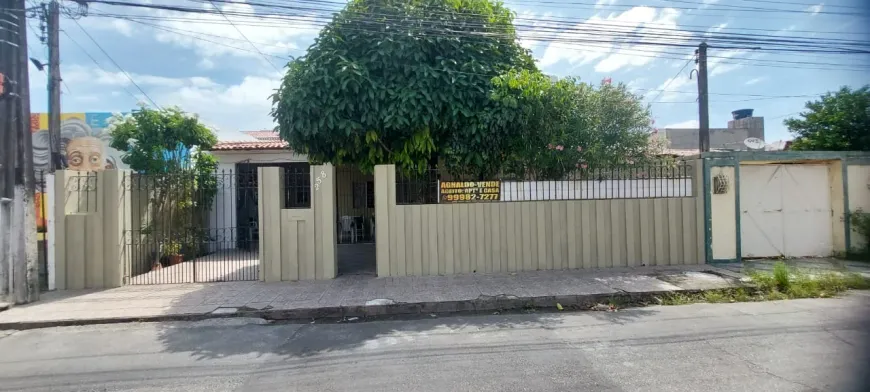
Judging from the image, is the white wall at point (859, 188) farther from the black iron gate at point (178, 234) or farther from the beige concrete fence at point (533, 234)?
the black iron gate at point (178, 234)

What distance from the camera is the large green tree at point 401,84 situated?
7.53 metres

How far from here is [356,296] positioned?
6734 millimetres

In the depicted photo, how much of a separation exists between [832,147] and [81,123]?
24.8 meters

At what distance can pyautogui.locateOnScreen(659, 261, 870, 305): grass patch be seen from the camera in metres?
6.51

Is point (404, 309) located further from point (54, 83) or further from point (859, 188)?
point (859, 188)

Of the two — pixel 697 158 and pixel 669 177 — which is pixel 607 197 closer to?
pixel 669 177

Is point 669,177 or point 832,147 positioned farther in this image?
point 832,147

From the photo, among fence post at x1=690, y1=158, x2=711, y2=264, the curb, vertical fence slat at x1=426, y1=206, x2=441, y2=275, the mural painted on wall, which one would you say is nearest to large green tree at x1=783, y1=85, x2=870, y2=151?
fence post at x1=690, y1=158, x2=711, y2=264

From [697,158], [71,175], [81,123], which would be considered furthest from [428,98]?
[81,123]

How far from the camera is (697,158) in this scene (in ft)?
29.4

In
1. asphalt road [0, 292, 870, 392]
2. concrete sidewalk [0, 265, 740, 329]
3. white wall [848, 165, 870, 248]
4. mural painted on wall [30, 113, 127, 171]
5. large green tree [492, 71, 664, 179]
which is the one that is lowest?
asphalt road [0, 292, 870, 392]

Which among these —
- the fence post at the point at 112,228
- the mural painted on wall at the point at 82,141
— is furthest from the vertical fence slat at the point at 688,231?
the mural painted on wall at the point at 82,141

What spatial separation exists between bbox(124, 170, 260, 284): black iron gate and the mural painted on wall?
9145 mm

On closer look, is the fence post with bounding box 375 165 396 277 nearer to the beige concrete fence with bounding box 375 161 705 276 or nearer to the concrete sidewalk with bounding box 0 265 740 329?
the beige concrete fence with bounding box 375 161 705 276
